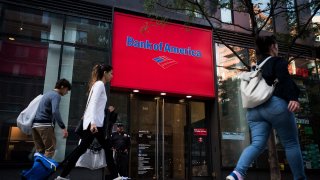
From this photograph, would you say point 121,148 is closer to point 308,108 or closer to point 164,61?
point 164,61

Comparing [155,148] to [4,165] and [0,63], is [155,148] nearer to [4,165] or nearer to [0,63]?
[4,165]

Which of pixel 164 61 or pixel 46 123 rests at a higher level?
pixel 164 61

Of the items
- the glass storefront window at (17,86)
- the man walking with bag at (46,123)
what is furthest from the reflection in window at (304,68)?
the man walking with bag at (46,123)

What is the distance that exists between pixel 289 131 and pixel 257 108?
0.43 metres

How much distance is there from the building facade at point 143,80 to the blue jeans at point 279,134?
6.43 m

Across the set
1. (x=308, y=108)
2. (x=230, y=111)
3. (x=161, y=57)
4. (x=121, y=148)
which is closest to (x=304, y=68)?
(x=308, y=108)

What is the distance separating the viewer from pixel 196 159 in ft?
37.2

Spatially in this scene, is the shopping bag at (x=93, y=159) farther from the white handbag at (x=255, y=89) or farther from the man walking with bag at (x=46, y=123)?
the white handbag at (x=255, y=89)

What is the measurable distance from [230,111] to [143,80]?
3526 millimetres

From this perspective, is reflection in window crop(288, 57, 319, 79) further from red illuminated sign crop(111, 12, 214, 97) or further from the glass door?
the glass door

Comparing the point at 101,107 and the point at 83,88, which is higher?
the point at 83,88

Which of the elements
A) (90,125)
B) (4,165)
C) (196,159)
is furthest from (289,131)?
(196,159)

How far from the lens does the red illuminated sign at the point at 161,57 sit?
10.6 metres

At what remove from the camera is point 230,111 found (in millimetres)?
12047
